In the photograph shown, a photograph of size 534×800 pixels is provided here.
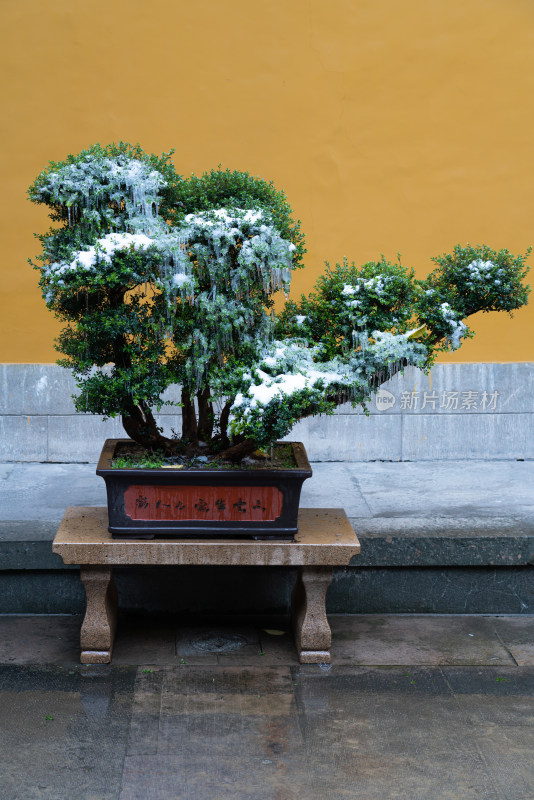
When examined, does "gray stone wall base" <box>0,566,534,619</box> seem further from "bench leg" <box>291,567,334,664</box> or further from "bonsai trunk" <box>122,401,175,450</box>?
"bonsai trunk" <box>122,401,175,450</box>

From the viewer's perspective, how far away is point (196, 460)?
3.47 meters

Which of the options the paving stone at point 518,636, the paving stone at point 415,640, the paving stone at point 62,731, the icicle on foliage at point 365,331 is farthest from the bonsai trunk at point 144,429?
the paving stone at point 518,636

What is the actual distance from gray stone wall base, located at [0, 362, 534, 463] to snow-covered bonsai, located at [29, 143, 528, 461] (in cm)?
216

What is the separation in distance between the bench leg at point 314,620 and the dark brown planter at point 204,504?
0.67 ft

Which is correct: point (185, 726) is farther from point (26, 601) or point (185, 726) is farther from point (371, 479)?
point (371, 479)

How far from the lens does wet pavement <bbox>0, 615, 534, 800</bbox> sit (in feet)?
8.74

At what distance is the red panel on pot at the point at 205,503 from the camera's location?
10.8 feet

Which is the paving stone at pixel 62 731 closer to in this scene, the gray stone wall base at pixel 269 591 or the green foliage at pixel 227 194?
the gray stone wall base at pixel 269 591

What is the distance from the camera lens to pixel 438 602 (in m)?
3.96

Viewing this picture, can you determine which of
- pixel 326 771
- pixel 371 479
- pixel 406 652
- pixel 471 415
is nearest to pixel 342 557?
pixel 406 652

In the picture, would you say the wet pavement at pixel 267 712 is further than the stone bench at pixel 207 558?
No

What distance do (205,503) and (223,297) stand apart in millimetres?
837

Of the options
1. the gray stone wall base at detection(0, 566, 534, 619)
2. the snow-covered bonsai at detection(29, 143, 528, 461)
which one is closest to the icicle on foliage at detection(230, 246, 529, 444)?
the snow-covered bonsai at detection(29, 143, 528, 461)
